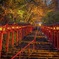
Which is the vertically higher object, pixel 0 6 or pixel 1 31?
pixel 0 6

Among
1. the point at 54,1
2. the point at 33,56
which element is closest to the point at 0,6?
the point at 33,56

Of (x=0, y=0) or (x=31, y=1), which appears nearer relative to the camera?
(x=0, y=0)

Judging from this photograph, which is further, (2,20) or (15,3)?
(15,3)

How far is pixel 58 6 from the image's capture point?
49375 millimetres

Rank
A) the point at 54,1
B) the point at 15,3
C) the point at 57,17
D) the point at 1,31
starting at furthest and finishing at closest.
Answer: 1. the point at 54,1
2. the point at 57,17
3. the point at 15,3
4. the point at 1,31

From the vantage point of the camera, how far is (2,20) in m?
20.2

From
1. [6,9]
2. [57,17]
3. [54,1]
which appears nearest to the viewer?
[6,9]

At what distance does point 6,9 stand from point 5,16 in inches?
40.6

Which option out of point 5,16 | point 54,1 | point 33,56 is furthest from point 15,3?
point 54,1

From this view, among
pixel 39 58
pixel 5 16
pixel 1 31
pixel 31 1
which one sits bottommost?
pixel 39 58

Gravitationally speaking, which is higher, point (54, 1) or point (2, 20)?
point (54, 1)

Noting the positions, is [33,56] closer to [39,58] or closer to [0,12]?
[39,58]

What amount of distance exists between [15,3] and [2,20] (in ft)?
7.70

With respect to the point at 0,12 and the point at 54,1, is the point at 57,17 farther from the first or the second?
the point at 0,12
